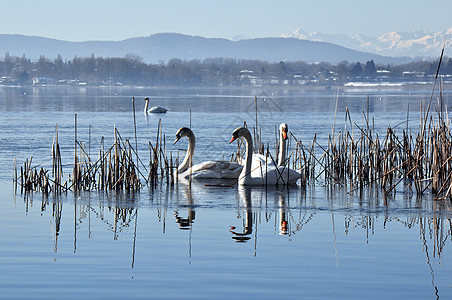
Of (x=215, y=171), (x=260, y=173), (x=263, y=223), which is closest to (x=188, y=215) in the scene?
(x=263, y=223)

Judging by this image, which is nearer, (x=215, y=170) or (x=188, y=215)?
(x=188, y=215)

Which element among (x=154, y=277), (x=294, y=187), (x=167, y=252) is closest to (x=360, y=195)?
(x=294, y=187)

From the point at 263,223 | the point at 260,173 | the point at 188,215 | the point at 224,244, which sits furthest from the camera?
the point at 260,173

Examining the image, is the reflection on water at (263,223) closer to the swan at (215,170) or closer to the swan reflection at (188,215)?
the swan reflection at (188,215)

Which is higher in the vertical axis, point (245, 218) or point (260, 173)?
point (260, 173)

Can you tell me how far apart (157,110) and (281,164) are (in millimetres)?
29831

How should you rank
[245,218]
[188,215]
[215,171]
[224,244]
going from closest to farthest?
[224,244]
[245,218]
[188,215]
[215,171]

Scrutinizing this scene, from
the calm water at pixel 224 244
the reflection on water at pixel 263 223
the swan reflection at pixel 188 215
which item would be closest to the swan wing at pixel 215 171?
the calm water at pixel 224 244

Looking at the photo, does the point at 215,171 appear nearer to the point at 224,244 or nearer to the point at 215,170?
the point at 215,170

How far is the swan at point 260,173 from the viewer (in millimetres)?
14352

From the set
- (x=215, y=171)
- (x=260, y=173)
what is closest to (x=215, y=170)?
(x=215, y=171)

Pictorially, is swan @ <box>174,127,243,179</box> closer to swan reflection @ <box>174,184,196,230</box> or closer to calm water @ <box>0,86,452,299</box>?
calm water @ <box>0,86,452,299</box>

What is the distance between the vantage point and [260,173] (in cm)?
1452

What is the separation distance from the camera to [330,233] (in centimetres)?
1006
